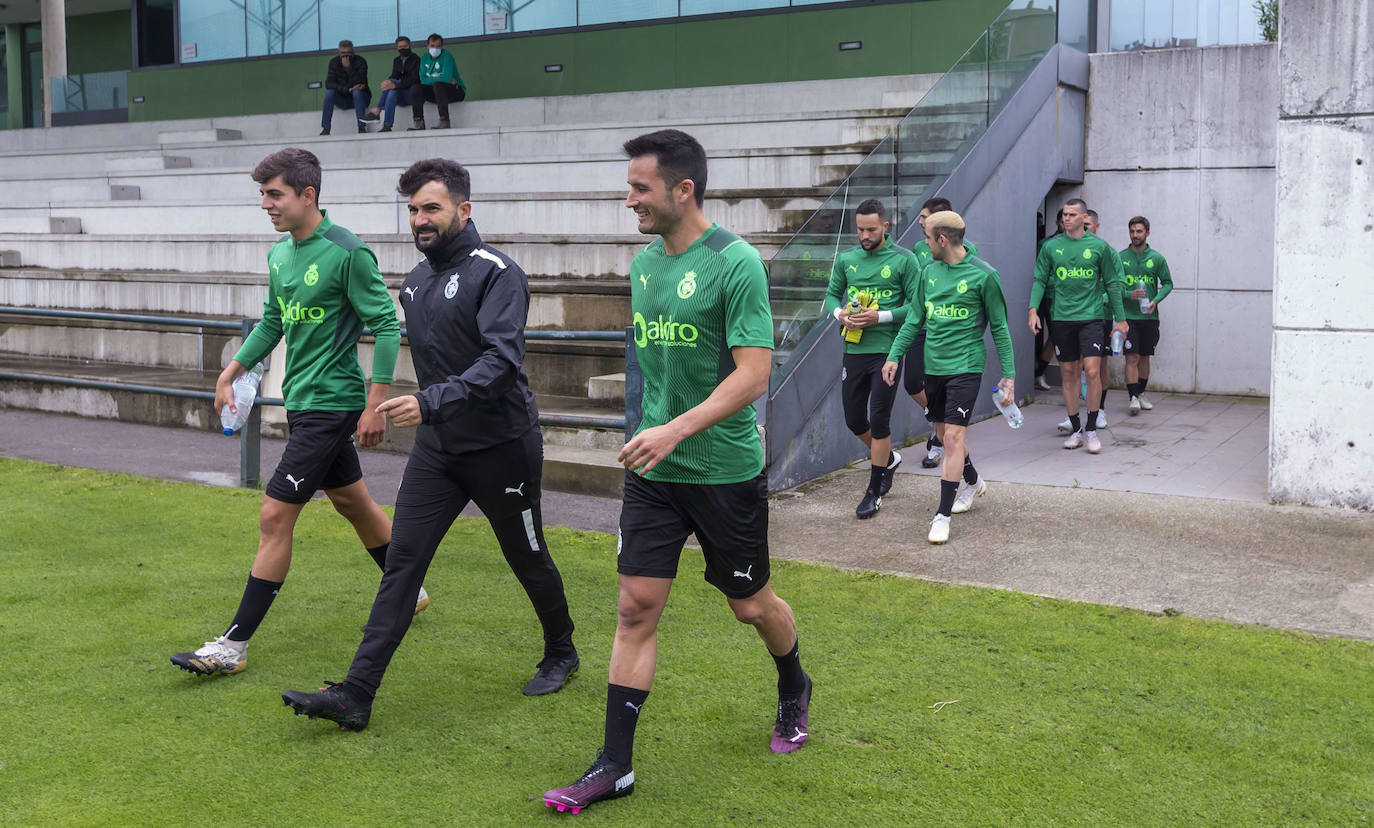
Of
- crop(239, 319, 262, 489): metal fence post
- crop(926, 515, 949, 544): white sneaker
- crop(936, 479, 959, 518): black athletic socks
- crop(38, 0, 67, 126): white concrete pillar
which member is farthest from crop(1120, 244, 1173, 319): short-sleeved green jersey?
crop(38, 0, 67, 126): white concrete pillar

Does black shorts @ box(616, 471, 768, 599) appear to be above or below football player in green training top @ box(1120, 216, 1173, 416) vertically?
below

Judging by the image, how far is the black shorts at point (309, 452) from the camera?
18.1ft

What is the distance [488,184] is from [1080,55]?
7.07 m

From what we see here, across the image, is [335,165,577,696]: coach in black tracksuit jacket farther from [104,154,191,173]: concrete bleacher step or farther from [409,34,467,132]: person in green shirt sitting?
[104,154,191,173]: concrete bleacher step

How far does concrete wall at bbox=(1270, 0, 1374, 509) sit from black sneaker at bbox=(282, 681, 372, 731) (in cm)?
646

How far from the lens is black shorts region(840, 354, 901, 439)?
9000 mm

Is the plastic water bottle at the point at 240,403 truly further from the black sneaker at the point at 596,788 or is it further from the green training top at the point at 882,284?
the green training top at the point at 882,284

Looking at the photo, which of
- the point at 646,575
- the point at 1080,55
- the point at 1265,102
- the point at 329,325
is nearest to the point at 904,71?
the point at 1080,55

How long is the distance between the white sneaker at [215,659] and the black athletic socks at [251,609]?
0.14 feet

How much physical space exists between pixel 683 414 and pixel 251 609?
2.32 metres

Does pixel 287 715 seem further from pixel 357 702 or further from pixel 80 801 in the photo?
pixel 80 801

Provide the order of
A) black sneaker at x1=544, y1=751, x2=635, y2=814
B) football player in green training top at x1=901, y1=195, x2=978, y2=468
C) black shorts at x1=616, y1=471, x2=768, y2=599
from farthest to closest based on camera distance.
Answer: football player in green training top at x1=901, y1=195, x2=978, y2=468 → black shorts at x1=616, y1=471, x2=768, y2=599 → black sneaker at x1=544, y1=751, x2=635, y2=814

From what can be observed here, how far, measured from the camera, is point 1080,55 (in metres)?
14.9

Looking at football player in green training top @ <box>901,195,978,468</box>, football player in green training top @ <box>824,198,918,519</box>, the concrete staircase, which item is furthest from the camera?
the concrete staircase
